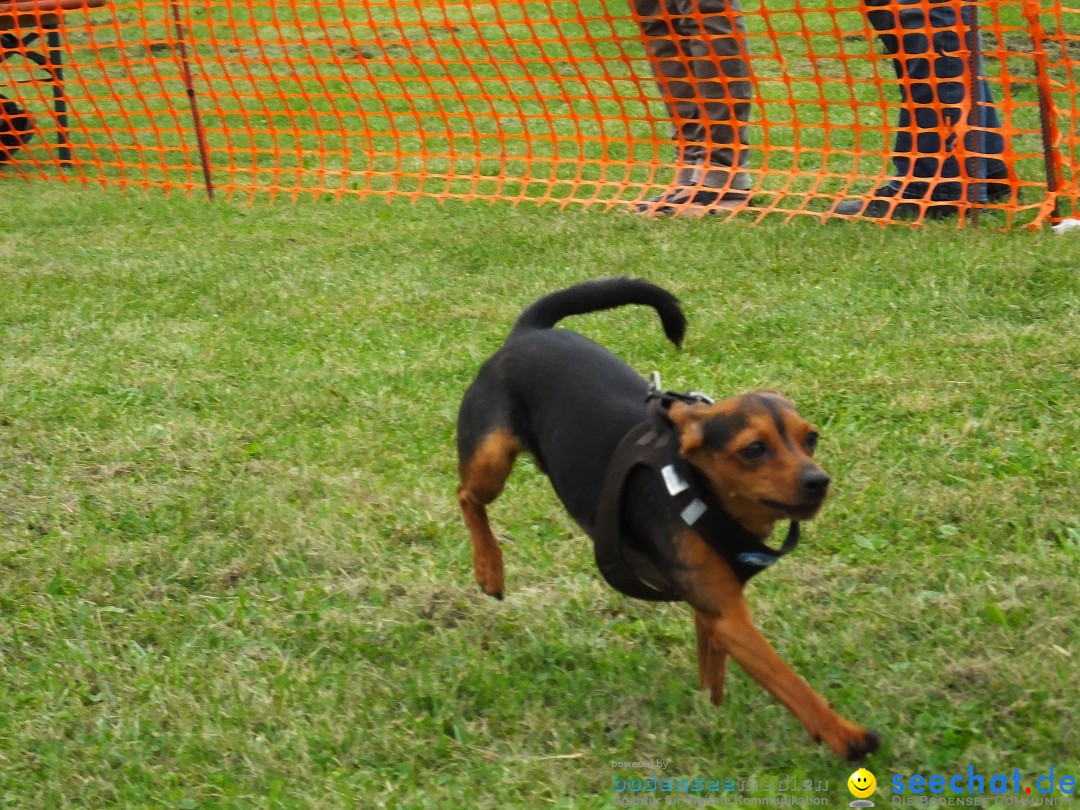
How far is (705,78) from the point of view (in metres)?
7.92

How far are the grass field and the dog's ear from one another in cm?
68

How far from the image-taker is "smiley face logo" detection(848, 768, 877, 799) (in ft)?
8.60

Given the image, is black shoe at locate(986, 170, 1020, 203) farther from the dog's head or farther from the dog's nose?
the dog's nose

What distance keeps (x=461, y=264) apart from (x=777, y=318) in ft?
6.46

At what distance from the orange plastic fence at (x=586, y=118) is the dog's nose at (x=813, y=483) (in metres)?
4.69

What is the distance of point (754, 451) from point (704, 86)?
5712 millimetres

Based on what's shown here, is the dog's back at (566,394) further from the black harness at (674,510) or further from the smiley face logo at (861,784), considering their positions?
the smiley face logo at (861,784)

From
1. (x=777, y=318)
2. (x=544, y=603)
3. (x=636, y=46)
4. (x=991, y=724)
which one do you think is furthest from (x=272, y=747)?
(x=636, y=46)

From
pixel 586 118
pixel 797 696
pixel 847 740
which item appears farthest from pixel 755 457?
pixel 586 118

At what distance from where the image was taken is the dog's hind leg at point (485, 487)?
335 cm

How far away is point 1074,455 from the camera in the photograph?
4.15 m

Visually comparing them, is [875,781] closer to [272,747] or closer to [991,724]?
[991,724]

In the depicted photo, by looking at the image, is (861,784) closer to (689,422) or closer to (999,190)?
(689,422)

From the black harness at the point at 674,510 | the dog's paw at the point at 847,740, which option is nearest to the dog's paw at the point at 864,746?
the dog's paw at the point at 847,740
